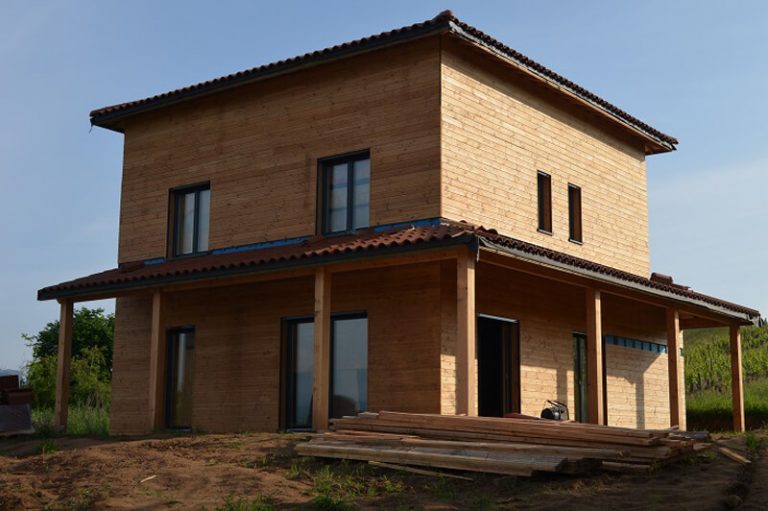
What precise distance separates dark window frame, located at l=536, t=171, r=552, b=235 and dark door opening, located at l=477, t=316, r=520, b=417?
2.42 meters

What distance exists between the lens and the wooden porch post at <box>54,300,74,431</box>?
67.0ft

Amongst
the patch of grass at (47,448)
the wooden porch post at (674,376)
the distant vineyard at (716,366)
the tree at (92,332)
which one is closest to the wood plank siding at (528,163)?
the wooden porch post at (674,376)

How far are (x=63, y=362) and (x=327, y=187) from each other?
674cm

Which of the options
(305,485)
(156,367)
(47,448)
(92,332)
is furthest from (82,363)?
(305,485)

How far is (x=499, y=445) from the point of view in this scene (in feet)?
39.0

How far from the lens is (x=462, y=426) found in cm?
1288

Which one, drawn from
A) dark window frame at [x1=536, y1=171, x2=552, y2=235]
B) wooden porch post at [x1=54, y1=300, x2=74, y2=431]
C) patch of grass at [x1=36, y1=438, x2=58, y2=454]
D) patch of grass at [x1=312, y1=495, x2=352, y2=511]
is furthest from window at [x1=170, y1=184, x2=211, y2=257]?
patch of grass at [x1=312, y1=495, x2=352, y2=511]

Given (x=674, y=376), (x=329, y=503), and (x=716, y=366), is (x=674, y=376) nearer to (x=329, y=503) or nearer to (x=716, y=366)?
(x=329, y=503)

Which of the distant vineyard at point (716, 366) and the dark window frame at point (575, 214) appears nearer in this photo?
the dark window frame at point (575, 214)

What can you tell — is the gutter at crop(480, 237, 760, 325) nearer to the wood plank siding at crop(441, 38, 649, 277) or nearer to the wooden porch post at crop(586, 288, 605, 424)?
the wooden porch post at crop(586, 288, 605, 424)

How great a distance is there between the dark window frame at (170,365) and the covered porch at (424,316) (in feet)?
0.59

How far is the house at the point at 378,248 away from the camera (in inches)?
661

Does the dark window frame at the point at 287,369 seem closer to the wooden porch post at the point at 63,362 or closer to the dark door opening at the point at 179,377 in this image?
the dark door opening at the point at 179,377

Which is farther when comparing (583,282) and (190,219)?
(190,219)
